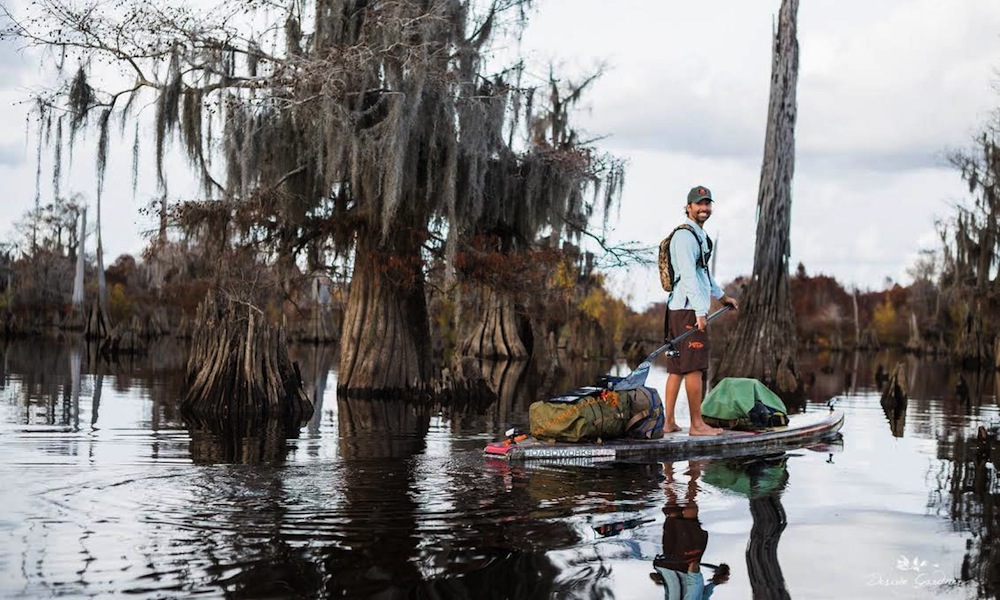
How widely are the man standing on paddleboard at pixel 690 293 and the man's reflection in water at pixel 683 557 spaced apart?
206cm

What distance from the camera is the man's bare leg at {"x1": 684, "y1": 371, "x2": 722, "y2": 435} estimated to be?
27.9 ft

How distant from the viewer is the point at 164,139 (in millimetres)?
14094

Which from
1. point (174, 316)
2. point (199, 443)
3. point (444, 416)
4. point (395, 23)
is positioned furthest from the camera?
point (174, 316)

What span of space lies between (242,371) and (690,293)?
209 inches

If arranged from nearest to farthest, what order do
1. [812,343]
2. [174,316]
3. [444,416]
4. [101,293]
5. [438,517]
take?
[438,517] → [444,416] → [101,293] → [174,316] → [812,343]

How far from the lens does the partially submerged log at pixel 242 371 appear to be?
1173cm

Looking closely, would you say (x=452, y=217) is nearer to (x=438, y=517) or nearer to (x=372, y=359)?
(x=372, y=359)

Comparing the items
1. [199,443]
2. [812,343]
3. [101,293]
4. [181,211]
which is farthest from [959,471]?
[812,343]

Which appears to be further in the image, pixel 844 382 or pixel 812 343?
pixel 812 343

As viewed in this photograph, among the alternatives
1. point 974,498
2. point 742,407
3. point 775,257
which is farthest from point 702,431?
point 775,257

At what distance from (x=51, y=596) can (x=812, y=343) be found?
64541 millimetres

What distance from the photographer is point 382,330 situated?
15047 mm

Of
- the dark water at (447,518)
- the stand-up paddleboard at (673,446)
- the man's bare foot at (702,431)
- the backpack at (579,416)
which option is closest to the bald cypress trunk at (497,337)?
the dark water at (447,518)

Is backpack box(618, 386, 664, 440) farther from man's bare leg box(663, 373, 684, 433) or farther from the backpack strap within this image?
the backpack strap
